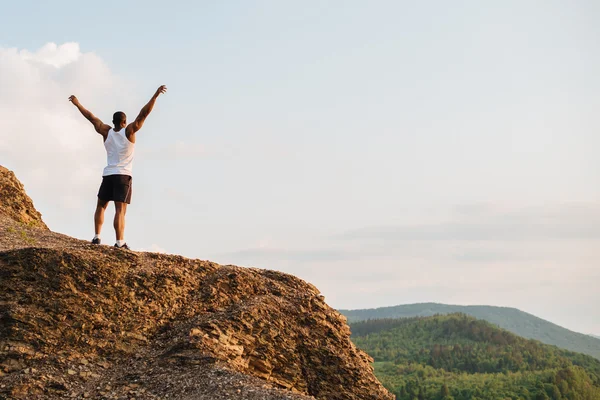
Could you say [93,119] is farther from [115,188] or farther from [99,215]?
[99,215]

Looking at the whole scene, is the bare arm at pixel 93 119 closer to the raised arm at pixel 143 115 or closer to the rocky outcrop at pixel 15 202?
the raised arm at pixel 143 115

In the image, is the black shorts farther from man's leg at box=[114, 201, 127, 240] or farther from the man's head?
the man's head

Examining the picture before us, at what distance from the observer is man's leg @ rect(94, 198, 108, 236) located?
13312mm

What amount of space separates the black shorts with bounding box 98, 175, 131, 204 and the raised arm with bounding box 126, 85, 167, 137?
1.00 m

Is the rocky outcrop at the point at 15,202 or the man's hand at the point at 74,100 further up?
the man's hand at the point at 74,100

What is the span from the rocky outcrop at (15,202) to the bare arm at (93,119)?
639cm

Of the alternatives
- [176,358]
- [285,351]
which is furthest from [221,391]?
[285,351]

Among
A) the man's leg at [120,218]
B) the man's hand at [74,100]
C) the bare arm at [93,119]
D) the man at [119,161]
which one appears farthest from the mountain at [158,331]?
the man's hand at [74,100]

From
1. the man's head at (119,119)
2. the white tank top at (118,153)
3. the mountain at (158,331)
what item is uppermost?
the man's head at (119,119)

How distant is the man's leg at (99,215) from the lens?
13312 mm

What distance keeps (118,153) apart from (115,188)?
0.77 m

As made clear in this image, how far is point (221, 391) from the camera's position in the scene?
1038 cm

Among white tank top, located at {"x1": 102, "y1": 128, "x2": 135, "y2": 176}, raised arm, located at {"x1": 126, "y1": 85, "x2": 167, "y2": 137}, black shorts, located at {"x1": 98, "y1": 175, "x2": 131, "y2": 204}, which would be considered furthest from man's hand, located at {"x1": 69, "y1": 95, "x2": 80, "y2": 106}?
black shorts, located at {"x1": 98, "y1": 175, "x2": 131, "y2": 204}

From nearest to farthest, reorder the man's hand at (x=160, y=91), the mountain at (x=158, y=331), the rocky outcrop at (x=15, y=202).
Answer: the mountain at (x=158, y=331) → the man's hand at (x=160, y=91) → the rocky outcrop at (x=15, y=202)
